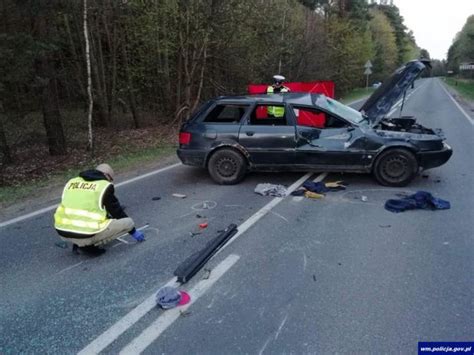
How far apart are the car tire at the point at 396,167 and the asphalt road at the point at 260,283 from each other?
681 millimetres

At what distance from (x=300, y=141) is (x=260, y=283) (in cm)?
351

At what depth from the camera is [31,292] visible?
3662mm

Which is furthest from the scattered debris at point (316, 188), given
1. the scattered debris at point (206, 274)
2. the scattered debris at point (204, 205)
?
the scattered debris at point (206, 274)

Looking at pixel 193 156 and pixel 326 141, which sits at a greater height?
pixel 326 141

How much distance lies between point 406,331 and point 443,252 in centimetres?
166

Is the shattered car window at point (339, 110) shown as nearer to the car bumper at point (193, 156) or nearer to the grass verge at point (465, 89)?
the car bumper at point (193, 156)

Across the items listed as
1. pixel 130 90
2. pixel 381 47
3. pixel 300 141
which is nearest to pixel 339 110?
pixel 300 141

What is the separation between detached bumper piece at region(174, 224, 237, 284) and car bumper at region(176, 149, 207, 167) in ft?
7.74

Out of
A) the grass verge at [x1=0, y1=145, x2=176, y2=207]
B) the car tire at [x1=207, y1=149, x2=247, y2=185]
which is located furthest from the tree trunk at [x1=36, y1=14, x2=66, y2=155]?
the car tire at [x1=207, y1=149, x2=247, y2=185]

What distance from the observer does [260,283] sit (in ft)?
12.1

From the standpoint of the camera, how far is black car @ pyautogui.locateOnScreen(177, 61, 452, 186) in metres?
6.43

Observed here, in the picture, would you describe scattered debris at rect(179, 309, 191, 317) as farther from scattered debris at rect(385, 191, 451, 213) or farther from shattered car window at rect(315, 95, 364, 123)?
shattered car window at rect(315, 95, 364, 123)

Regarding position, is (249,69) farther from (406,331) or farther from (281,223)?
(406,331)

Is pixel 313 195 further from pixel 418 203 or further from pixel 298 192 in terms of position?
pixel 418 203
